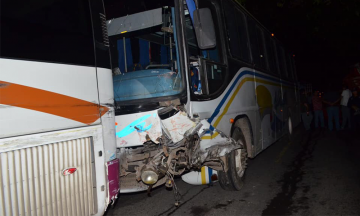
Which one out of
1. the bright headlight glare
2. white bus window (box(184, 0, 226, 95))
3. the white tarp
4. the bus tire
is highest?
the white tarp

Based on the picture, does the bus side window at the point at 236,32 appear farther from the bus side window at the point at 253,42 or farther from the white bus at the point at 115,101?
the bus side window at the point at 253,42

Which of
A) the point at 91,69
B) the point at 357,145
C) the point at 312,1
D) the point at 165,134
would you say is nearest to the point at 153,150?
the point at 165,134

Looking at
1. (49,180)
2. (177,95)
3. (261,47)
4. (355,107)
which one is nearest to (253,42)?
(261,47)

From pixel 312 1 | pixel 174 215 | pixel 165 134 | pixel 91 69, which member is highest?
pixel 312 1

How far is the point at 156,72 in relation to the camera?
425cm

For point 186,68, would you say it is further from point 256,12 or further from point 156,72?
point 256,12

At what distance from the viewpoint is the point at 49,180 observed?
2.71 metres

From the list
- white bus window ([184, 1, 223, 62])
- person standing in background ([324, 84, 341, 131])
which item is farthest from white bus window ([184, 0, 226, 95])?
person standing in background ([324, 84, 341, 131])

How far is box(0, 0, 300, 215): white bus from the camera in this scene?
2.54 meters

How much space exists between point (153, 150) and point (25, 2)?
2258 mm

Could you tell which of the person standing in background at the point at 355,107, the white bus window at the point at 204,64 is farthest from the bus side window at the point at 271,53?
the person standing in background at the point at 355,107

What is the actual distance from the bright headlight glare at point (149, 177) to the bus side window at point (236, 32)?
291 cm

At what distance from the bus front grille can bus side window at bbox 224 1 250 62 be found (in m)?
3.61

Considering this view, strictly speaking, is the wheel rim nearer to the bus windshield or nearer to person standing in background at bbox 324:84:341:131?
the bus windshield
